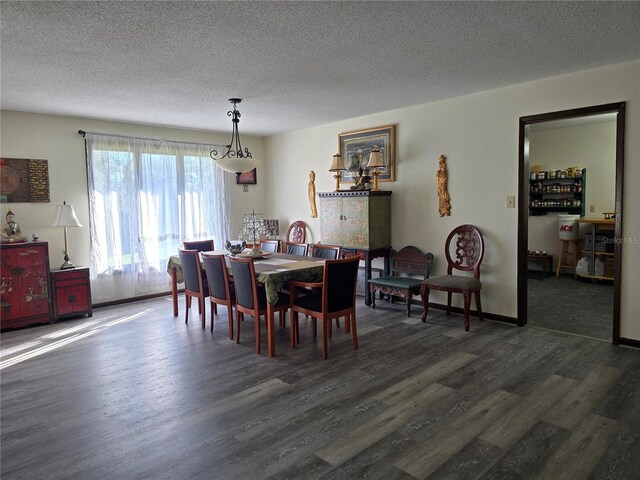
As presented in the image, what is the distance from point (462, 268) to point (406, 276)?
31.7 inches

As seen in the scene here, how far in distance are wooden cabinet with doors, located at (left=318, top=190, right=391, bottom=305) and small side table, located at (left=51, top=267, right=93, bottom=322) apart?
2983 millimetres

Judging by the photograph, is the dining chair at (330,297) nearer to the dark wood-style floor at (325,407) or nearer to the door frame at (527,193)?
the dark wood-style floor at (325,407)

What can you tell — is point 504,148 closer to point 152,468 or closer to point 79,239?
point 152,468

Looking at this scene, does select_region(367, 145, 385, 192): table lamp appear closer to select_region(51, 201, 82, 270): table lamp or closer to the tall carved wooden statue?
the tall carved wooden statue

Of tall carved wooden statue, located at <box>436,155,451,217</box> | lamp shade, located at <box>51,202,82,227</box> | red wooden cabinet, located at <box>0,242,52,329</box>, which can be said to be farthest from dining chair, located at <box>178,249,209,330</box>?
tall carved wooden statue, located at <box>436,155,451,217</box>

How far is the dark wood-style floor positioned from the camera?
2.23m

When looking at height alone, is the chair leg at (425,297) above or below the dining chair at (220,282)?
below

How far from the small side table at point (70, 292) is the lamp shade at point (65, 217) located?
1.69ft

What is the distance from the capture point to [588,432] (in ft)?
8.09

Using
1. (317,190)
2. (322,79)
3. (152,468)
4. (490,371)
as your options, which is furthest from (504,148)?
(152,468)

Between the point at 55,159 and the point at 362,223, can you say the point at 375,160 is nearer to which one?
the point at 362,223

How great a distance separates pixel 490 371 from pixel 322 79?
9.25 ft

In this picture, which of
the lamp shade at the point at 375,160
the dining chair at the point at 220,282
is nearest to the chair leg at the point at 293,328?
the dining chair at the point at 220,282

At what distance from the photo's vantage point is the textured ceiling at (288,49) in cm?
254
